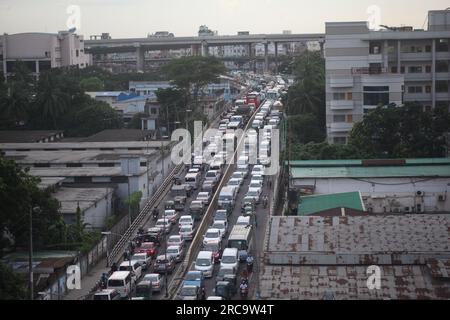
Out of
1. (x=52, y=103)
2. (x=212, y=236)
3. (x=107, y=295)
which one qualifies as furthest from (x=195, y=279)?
(x=52, y=103)

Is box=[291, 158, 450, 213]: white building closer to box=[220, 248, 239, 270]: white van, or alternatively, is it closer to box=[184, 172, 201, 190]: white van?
box=[184, 172, 201, 190]: white van

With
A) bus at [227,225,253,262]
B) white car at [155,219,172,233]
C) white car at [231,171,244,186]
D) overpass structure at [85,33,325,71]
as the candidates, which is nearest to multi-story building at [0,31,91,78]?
overpass structure at [85,33,325,71]

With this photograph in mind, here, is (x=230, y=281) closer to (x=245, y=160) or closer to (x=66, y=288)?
(x=66, y=288)

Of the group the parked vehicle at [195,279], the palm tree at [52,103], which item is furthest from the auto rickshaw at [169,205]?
the palm tree at [52,103]

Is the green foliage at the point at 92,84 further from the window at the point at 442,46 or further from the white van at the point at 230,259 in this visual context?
the white van at the point at 230,259
